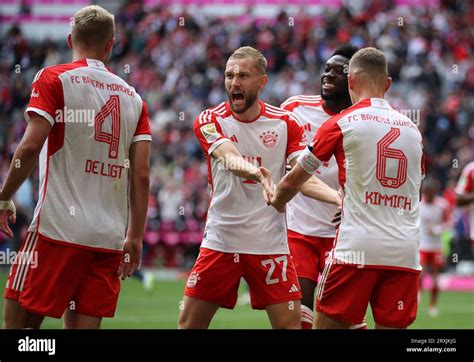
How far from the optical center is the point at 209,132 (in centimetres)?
712

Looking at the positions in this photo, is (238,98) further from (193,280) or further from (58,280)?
(58,280)

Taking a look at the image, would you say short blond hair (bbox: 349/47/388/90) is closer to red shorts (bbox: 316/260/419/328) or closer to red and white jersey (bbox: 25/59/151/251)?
red shorts (bbox: 316/260/419/328)

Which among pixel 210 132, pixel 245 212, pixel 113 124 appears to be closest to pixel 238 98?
pixel 210 132

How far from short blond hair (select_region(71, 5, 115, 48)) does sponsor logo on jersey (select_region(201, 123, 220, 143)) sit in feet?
3.71

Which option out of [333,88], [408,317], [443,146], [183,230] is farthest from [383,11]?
[408,317]

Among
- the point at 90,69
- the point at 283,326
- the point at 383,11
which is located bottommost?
the point at 283,326

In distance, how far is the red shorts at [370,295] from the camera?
6484 mm

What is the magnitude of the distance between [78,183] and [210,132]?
50.3 inches

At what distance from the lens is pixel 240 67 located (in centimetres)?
713

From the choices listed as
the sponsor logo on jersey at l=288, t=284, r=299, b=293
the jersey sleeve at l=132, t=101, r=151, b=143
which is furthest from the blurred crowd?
the jersey sleeve at l=132, t=101, r=151, b=143
